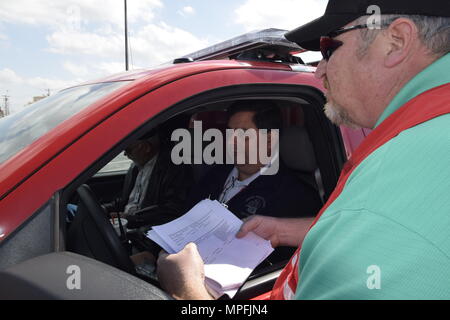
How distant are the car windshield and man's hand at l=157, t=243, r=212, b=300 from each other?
25.4 inches

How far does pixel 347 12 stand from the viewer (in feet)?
3.46

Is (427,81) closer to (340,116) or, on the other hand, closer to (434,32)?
(434,32)

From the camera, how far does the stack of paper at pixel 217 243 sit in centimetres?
131

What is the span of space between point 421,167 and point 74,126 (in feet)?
3.31

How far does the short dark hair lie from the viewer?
7.38 feet

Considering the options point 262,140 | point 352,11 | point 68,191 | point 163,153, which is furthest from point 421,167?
point 163,153

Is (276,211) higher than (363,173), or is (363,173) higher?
(363,173)

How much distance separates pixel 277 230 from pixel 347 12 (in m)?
1.03

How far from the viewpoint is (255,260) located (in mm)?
1438

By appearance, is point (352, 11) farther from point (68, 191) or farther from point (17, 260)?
point (17, 260)
